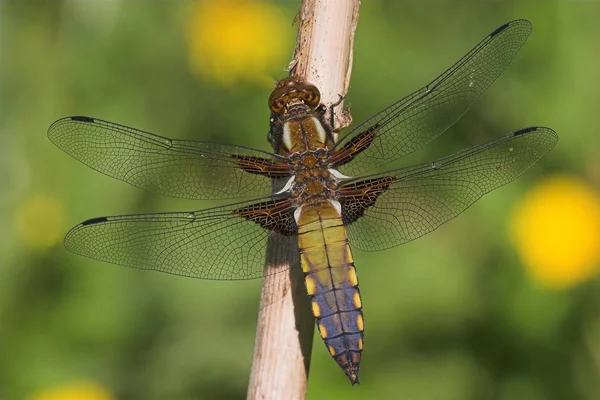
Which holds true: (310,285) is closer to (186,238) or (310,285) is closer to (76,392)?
(186,238)

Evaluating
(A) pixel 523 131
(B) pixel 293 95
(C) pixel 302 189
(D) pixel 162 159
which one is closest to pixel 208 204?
(D) pixel 162 159

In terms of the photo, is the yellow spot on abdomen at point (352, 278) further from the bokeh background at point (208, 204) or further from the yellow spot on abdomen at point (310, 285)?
the bokeh background at point (208, 204)

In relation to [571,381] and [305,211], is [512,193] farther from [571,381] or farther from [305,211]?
[305,211]

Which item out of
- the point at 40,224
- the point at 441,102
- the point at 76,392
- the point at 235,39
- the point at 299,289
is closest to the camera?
the point at 299,289

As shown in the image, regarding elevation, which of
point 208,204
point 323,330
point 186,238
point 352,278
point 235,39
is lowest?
point 323,330

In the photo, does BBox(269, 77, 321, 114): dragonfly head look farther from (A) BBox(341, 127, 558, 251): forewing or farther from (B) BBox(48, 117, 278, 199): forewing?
(A) BBox(341, 127, 558, 251): forewing

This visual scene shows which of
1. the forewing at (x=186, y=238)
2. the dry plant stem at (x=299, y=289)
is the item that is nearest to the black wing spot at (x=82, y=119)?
the forewing at (x=186, y=238)

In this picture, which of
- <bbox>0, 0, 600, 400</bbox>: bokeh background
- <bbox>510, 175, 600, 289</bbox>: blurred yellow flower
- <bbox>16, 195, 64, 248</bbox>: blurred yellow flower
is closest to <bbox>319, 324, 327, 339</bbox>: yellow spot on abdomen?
<bbox>0, 0, 600, 400</bbox>: bokeh background
